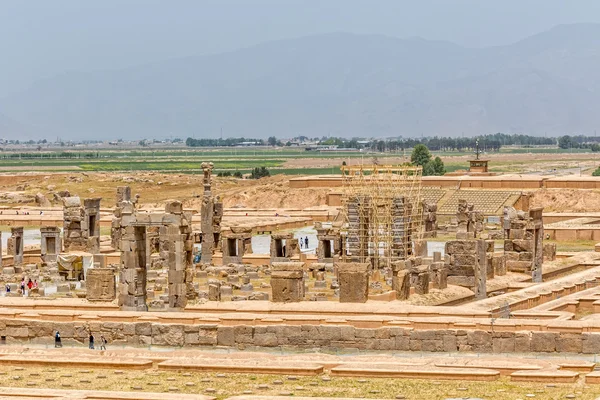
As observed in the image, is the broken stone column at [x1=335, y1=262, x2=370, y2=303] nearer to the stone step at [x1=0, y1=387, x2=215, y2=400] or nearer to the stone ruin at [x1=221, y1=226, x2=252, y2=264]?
the stone step at [x1=0, y1=387, x2=215, y2=400]

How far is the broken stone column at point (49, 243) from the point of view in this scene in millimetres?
55594

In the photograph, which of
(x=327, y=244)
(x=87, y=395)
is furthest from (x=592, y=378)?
(x=327, y=244)

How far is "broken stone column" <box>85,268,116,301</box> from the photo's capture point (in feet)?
120

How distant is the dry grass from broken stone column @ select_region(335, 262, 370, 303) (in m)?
9.12

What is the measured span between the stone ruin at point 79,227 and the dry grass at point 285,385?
31.8 m

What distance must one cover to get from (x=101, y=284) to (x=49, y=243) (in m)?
20.3

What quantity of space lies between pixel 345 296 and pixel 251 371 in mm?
8862

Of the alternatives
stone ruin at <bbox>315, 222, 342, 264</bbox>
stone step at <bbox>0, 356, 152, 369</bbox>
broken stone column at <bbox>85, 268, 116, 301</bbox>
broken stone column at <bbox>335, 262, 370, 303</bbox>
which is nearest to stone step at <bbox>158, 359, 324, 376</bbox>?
stone step at <bbox>0, 356, 152, 369</bbox>

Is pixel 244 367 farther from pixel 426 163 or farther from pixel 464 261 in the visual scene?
pixel 426 163

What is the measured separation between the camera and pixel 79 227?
6056cm

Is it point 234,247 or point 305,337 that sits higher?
point 305,337

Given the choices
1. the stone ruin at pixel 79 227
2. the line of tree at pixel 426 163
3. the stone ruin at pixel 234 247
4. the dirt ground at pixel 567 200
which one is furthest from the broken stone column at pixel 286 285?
the line of tree at pixel 426 163

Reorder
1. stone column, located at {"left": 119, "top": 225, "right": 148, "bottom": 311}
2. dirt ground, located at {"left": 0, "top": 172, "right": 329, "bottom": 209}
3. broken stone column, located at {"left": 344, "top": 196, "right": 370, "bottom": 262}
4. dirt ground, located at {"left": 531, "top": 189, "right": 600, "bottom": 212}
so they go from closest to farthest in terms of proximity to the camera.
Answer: stone column, located at {"left": 119, "top": 225, "right": 148, "bottom": 311} < broken stone column, located at {"left": 344, "top": 196, "right": 370, "bottom": 262} < dirt ground, located at {"left": 531, "top": 189, "right": 600, "bottom": 212} < dirt ground, located at {"left": 0, "top": 172, "right": 329, "bottom": 209}

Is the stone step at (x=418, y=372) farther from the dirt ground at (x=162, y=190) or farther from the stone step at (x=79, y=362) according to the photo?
the dirt ground at (x=162, y=190)
